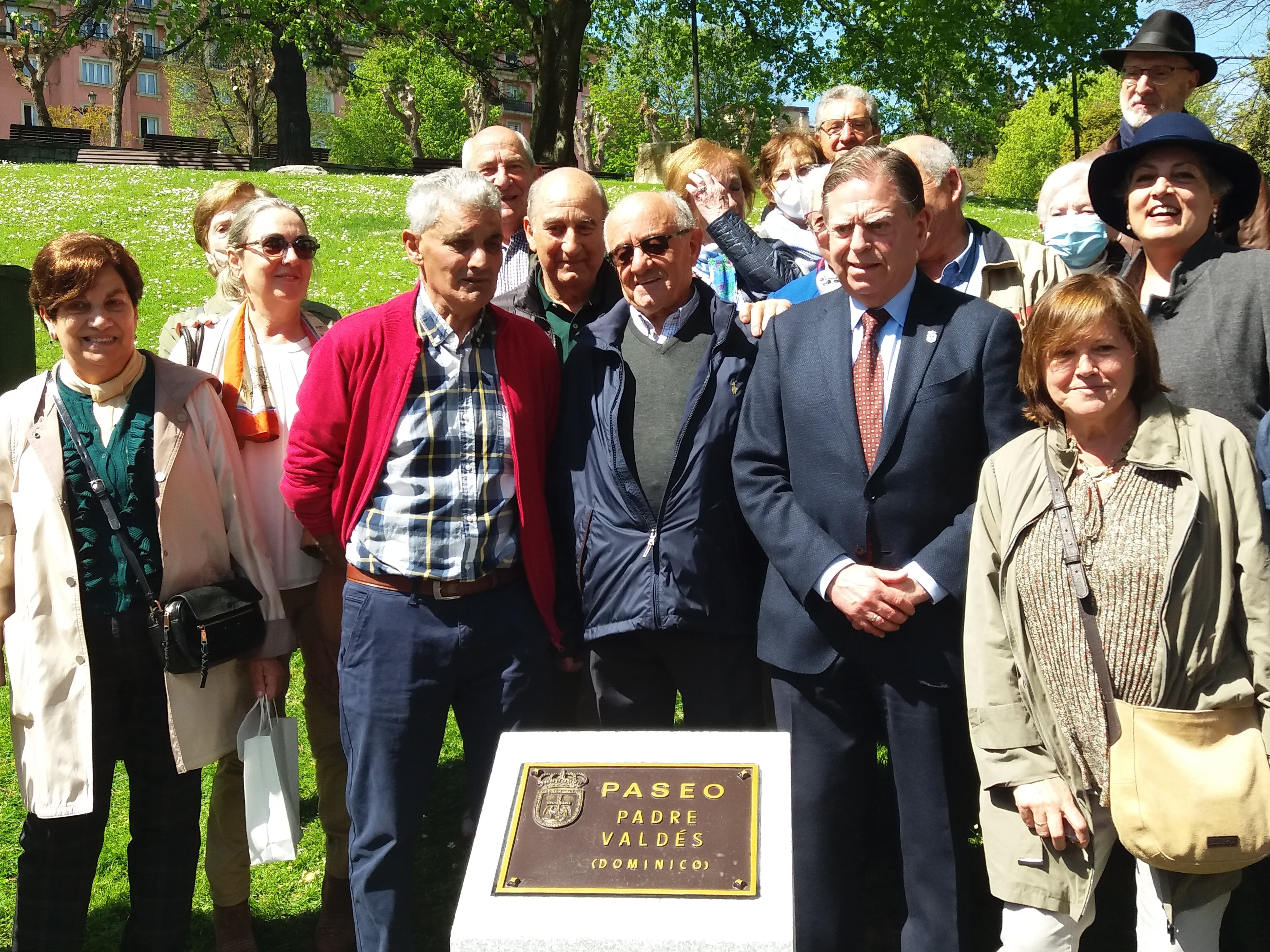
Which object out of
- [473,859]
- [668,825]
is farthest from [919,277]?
[473,859]

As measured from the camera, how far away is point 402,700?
3.67 meters

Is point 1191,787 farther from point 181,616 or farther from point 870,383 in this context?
point 181,616

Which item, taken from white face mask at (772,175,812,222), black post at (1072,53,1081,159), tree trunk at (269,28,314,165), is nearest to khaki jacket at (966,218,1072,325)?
white face mask at (772,175,812,222)

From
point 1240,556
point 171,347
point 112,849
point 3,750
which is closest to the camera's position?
point 1240,556

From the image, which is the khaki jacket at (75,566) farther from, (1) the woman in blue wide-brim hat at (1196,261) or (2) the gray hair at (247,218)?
(1) the woman in blue wide-brim hat at (1196,261)

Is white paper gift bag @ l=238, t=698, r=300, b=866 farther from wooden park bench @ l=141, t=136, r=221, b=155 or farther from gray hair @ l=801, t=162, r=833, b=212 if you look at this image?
wooden park bench @ l=141, t=136, r=221, b=155

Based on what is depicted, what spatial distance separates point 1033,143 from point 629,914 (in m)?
48.8

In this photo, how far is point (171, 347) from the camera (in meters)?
4.48

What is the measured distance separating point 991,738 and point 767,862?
34.8 inches

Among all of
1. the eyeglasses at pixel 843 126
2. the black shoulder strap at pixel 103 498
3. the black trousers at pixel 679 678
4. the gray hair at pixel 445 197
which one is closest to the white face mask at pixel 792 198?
the eyeglasses at pixel 843 126

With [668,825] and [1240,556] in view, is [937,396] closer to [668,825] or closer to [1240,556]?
[1240,556]

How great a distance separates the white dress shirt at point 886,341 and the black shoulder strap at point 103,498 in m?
2.14

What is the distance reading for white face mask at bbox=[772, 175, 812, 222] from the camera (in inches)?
222

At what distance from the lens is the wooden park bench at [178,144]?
30812 mm
